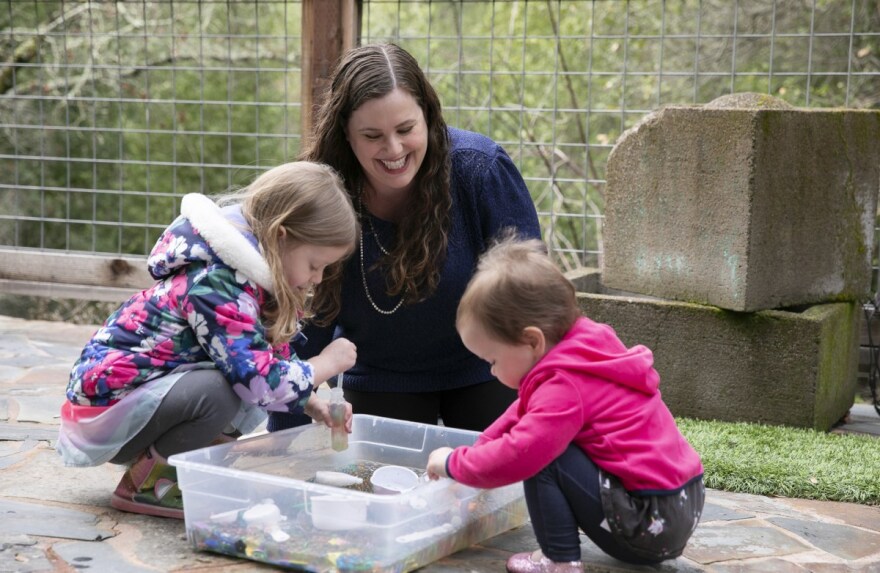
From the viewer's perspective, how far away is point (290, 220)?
7.29 ft

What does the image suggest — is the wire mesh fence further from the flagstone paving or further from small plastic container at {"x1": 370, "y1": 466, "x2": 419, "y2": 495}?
small plastic container at {"x1": 370, "y1": 466, "x2": 419, "y2": 495}

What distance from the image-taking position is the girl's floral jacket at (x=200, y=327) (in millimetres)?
2156

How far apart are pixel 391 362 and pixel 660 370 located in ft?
3.80

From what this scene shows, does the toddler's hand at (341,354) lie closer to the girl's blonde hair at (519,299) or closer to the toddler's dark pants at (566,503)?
the girl's blonde hair at (519,299)

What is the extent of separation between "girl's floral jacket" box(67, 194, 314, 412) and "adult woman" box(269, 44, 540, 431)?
412mm

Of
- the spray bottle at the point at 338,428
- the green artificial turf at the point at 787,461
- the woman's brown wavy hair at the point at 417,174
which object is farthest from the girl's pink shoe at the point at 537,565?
the green artificial turf at the point at 787,461

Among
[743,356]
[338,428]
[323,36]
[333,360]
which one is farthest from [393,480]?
[323,36]

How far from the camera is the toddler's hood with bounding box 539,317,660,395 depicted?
6.37ft

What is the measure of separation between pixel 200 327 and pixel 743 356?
1949mm

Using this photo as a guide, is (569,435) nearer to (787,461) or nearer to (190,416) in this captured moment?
(190,416)

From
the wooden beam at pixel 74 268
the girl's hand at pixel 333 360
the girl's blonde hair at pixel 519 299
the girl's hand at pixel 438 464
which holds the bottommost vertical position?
the wooden beam at pixel 74 268

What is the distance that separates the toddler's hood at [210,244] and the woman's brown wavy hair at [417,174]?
42 centimetres

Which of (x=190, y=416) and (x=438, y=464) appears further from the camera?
(x=190, y=416)

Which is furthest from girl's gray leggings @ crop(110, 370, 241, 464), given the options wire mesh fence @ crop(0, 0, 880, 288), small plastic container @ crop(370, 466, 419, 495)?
wire mesh fence @ crop(0, 0, 880, 288)
